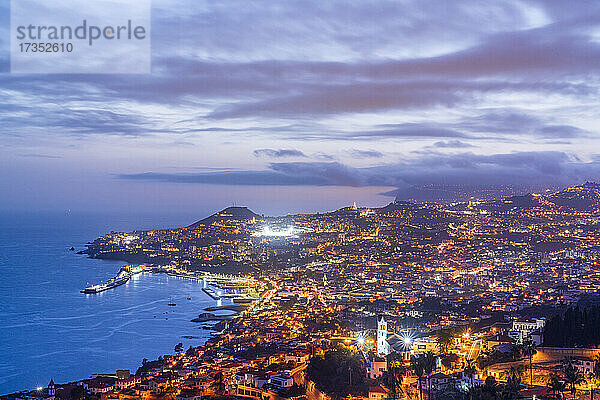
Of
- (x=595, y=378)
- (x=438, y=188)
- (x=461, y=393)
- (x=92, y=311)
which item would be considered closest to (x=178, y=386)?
(x=461, y=393)

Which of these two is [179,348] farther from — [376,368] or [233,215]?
[233,215]

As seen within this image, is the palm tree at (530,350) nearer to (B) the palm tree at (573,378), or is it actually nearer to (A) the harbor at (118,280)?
(B) the palm tree at (573,378)

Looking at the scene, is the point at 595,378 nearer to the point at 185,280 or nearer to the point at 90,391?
the point at 90,391

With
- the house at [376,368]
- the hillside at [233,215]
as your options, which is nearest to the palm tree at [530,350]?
the house at [376,368]

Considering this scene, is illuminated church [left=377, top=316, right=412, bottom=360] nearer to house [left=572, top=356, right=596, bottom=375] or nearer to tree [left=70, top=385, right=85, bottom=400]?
house [left=572, top=356, right=596, bottom=375]

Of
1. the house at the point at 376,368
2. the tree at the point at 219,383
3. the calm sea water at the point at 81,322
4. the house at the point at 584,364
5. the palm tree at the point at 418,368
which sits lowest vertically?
the calm sea water at the point at 81,322
